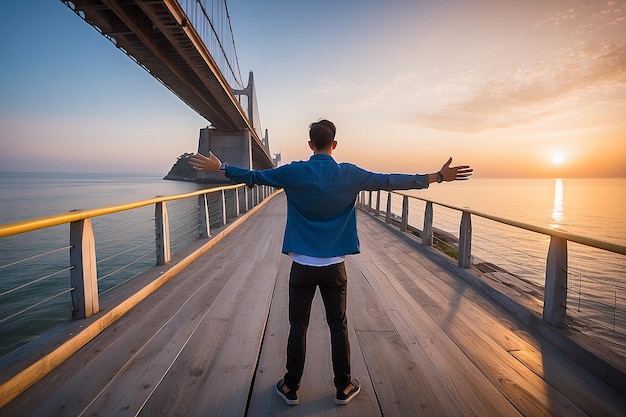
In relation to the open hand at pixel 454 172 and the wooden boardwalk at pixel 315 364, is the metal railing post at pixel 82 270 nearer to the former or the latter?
the wooden boardwalk at pixel 315 364

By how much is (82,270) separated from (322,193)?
2.27 metres

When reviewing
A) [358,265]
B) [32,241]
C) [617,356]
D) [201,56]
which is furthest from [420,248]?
[32,241]

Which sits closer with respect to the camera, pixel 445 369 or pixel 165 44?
pixel 445 369

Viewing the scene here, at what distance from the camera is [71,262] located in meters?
2.73

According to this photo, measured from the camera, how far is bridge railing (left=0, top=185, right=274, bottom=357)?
2.74m

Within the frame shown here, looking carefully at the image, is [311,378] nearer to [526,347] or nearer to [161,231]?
[526,347]

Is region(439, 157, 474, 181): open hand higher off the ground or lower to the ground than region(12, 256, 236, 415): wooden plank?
higher

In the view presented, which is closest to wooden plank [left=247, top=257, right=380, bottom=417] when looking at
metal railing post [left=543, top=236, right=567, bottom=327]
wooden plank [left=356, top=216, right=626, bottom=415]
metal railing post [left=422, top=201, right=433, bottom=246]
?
wooden plank [left=356, top=216, right=626, bottom=415]

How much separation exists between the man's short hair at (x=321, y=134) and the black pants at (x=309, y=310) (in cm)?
73

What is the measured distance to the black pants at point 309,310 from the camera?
193 centimetres

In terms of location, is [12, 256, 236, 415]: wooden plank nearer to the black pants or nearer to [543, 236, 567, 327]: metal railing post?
the black pants

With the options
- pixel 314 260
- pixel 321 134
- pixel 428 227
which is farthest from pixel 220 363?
pixel 428 227

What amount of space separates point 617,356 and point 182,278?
4.48 m

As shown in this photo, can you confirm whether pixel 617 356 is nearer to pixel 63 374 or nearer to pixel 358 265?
pixel 358 265
